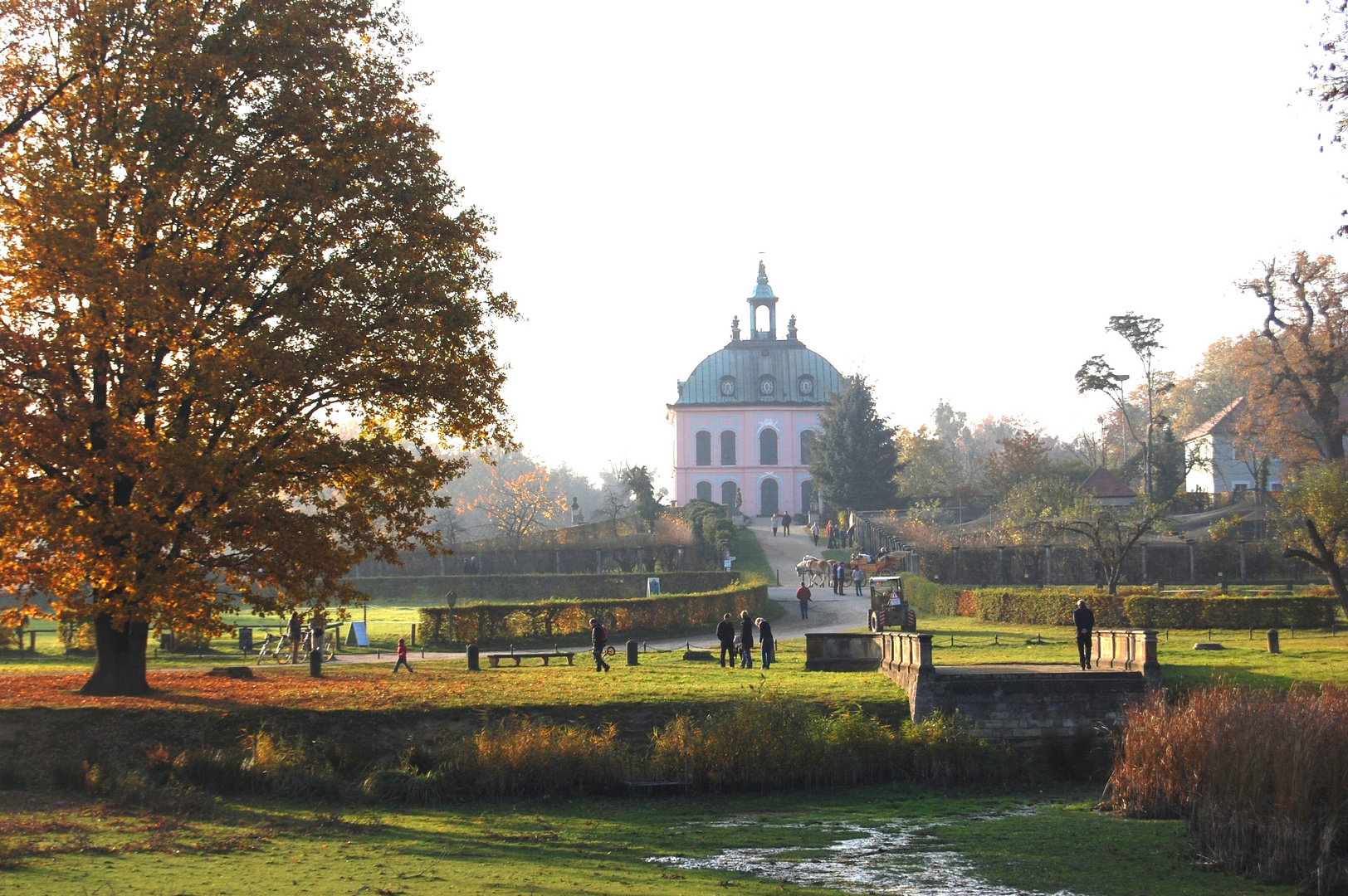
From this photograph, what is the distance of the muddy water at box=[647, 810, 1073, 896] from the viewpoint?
1250 centimetres

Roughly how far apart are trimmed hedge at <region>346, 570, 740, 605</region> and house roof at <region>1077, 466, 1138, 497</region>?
19.7 metres

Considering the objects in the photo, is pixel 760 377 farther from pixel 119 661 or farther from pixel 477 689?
pixel 119 661

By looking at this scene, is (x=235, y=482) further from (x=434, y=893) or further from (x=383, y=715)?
(x=434, y=893)

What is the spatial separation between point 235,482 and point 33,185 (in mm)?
4739

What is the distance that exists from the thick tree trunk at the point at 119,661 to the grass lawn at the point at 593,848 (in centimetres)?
423

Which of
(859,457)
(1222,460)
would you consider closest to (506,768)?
(859,457)

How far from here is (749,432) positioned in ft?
249

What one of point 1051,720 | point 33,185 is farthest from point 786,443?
point 33,185

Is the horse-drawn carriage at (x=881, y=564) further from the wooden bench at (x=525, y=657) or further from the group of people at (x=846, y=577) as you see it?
the wooden bench at (x=525, y=657)

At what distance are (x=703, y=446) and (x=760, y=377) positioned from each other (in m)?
5.57

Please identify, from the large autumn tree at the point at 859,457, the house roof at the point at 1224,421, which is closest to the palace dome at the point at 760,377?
the large autumn tree at the point at 859,457

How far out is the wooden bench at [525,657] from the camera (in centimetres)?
2658

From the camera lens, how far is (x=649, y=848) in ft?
45.8

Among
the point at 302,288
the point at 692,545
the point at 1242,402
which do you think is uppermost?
the point at 1242,402
